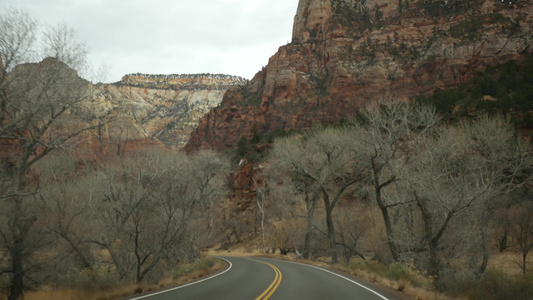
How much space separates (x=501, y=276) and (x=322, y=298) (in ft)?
45.2

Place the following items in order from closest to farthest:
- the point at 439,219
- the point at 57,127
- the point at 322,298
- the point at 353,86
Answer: the point at 322,298 → the point at 57,127 → the point at 439,219 → the point at 353,86

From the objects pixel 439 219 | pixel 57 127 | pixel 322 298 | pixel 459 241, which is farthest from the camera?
pixel 439 219

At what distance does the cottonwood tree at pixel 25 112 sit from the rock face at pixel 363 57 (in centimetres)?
5891

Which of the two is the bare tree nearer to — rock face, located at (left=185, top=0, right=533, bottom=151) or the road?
the road

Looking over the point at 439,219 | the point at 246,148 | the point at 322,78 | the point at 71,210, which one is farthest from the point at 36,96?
the point at 322,78

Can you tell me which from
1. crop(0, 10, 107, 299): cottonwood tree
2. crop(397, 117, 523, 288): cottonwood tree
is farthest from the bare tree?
crop(0, 10, 107, 299): cottonwood tree

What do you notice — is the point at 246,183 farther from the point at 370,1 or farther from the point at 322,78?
the point at 370,1

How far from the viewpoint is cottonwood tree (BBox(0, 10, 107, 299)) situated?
32.3 ft

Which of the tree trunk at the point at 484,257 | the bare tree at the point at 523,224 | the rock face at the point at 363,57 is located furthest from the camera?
the rock face at the point at 363,57

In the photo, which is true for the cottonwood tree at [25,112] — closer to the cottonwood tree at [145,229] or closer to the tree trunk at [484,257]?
the cottonwood tree at [145,229]

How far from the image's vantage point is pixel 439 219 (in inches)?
810

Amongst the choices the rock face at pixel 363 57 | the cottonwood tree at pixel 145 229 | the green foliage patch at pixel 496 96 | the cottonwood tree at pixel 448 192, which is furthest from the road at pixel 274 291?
the rock face at pixel 363 57

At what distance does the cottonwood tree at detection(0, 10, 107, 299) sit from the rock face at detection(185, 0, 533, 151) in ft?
193

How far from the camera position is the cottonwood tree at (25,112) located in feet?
32.3
